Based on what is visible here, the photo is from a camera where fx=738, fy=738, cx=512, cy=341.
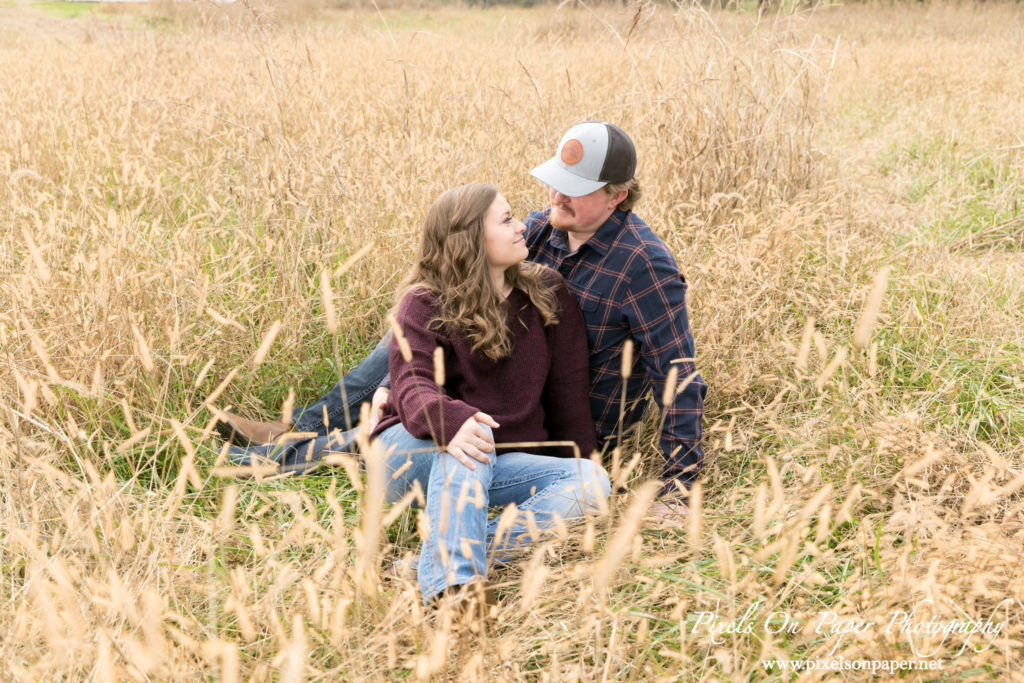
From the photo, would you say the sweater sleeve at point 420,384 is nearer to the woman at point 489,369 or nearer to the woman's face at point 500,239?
the woman at point 489,369

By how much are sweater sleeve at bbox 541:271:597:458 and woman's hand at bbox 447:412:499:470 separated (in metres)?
0.35

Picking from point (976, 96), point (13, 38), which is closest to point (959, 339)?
point (976, 96)

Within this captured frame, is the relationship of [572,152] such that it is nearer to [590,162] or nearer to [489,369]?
[590,162]

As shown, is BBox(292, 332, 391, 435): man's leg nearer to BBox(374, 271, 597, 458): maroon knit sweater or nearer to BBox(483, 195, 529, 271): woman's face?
BBox(374, 271, 597, 458): maroon knit sweater

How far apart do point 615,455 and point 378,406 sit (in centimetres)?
83

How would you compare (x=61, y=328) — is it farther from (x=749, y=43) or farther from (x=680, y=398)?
(x=749, y=43)

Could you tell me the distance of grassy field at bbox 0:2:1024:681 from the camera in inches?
54.3

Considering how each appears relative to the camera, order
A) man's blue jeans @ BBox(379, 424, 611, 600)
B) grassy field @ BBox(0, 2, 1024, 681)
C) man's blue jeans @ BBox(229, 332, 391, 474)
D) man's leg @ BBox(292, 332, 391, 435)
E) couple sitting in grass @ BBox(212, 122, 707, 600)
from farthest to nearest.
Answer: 1. man's leg @ BBox(292, 332, 391, 435)
2. man's blue jeans @ BBox(229, 332, 391, 474)
3. couple sitting in grass @ BBox(212, 122, 707, 600)
4. man's blue jeans @ BBox(379, 424, 611, 600)
5. grassy field @ BBox(0, 2, 1024, 681)

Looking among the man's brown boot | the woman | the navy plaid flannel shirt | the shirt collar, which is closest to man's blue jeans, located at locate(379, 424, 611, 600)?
the woman

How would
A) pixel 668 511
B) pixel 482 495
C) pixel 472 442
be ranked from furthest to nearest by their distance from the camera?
pixel 668 511, pixel 472 442, pixel 482 495

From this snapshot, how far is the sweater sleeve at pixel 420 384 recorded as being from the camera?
2016 mm

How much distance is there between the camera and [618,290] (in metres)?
2.24

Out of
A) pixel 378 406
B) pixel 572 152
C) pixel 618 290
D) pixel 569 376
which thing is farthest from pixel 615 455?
pixel 572 152

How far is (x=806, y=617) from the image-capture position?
1550mm
